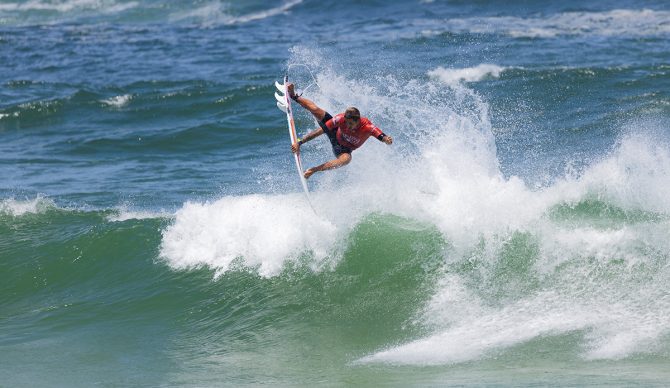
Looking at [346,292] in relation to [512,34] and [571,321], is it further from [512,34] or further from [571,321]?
[512,34]

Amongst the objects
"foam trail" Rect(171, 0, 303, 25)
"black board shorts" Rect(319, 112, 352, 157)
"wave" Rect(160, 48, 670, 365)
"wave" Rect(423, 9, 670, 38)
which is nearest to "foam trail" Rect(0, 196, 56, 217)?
"wave" Rect(160, 48, 670, 365)

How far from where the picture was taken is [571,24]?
3014 cm

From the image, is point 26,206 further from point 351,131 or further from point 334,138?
point 351,131

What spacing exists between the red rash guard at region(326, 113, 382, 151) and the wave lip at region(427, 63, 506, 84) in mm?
11825

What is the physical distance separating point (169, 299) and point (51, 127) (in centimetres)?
1243

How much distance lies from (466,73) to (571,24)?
7.39m

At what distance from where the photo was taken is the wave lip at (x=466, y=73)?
24.1 metres

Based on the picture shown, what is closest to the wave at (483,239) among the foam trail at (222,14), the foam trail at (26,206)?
the foam trail at (26,206)

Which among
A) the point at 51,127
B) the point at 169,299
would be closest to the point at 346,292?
the point at 169,299

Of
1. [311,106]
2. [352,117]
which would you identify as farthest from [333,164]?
[311,106]

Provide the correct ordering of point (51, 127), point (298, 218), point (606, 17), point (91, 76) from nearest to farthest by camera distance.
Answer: point (298, 218) < point (51, 127) < point (91, 76) < point (606, 17)

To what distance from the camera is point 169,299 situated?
12.7 meters

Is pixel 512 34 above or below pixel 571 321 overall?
above

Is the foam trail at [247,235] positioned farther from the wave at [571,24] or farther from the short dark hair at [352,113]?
the wave at [571,24]
